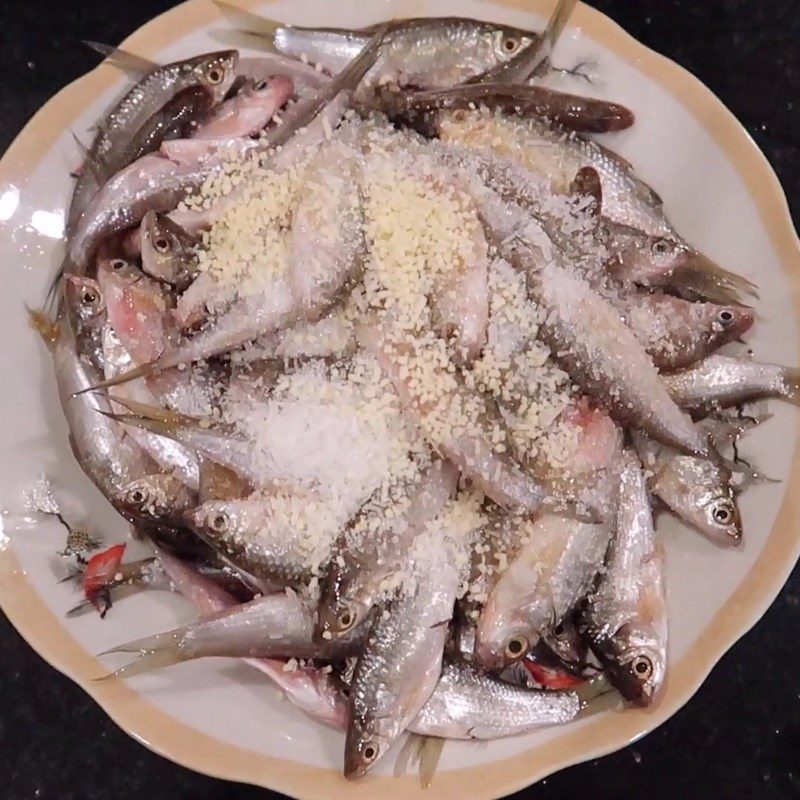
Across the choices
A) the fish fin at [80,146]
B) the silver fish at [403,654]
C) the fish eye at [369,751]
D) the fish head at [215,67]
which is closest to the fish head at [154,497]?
the silver fish at [403,654]

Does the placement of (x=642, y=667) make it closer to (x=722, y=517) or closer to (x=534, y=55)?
(x=722, y=517)

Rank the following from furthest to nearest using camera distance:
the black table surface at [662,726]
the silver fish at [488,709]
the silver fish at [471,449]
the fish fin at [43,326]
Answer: the black table surface at [662,726], the fish fin at [43,326], the silver fish at [488,709], the silver fish at [471,449]

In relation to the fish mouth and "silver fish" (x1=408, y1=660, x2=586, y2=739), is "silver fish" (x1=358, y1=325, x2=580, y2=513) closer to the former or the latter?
"silver fish" (x1=408, y1=660, x2=586, y2=739)

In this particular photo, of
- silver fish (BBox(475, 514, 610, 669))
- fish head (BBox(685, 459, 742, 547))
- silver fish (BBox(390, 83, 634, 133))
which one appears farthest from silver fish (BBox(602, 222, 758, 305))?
silver fish (BBox(475, 514, 610, 669))

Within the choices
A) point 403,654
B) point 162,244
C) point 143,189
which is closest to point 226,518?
point 403,654

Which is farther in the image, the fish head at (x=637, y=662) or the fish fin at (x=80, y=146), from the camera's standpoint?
the fish fin at (x=80, y=146)

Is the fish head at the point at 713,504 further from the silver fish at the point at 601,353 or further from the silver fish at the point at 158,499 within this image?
the silver fish at the point at 158,499

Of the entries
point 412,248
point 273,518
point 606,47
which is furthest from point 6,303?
point 606,47

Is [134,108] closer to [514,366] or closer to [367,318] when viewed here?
[367,318]
